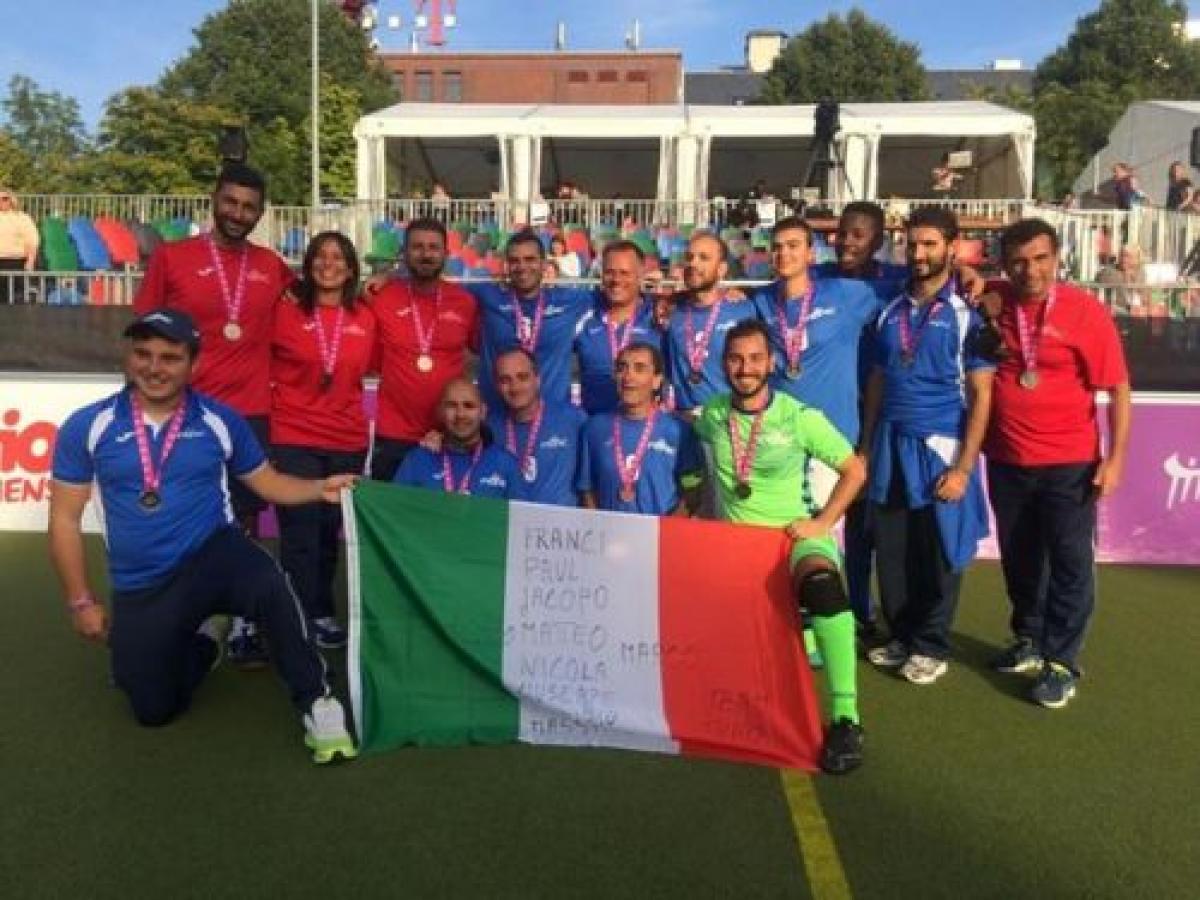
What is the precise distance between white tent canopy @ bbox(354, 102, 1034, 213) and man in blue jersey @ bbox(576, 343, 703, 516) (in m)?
14.1

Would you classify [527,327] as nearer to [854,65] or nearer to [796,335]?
[796,335]

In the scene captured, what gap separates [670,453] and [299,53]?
6189 centimetres

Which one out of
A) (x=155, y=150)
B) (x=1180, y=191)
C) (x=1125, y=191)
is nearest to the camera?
(x=1180, y=191)

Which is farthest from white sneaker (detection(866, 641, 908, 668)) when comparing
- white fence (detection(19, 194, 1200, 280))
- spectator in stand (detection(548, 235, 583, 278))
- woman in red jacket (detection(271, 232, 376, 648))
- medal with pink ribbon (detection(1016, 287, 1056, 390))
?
white fence (detection(19, 194, 1200, 280))

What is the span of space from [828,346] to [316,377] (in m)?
2.26

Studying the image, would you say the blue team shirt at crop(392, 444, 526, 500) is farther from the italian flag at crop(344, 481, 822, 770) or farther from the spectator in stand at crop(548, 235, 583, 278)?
the spectator in stand at crop(548, 235, 583, 278)

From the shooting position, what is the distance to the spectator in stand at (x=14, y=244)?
11312 mm

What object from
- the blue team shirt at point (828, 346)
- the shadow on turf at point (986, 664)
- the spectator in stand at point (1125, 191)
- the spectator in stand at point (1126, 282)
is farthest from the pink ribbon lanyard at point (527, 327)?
the spectator in stand at point (1125, 191)

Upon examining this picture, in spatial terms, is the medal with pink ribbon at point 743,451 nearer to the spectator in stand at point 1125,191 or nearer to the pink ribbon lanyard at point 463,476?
the pink ribbon lanyard at point 463,476

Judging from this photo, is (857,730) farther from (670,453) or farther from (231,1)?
(231,1)

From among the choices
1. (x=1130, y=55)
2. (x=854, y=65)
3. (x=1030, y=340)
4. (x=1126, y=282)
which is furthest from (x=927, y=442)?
(x=1130, y=55)

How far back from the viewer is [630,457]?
14.9 ft

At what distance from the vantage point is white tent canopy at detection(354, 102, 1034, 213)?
1961cm

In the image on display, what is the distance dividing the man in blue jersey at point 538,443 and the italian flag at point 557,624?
28.3 inches
